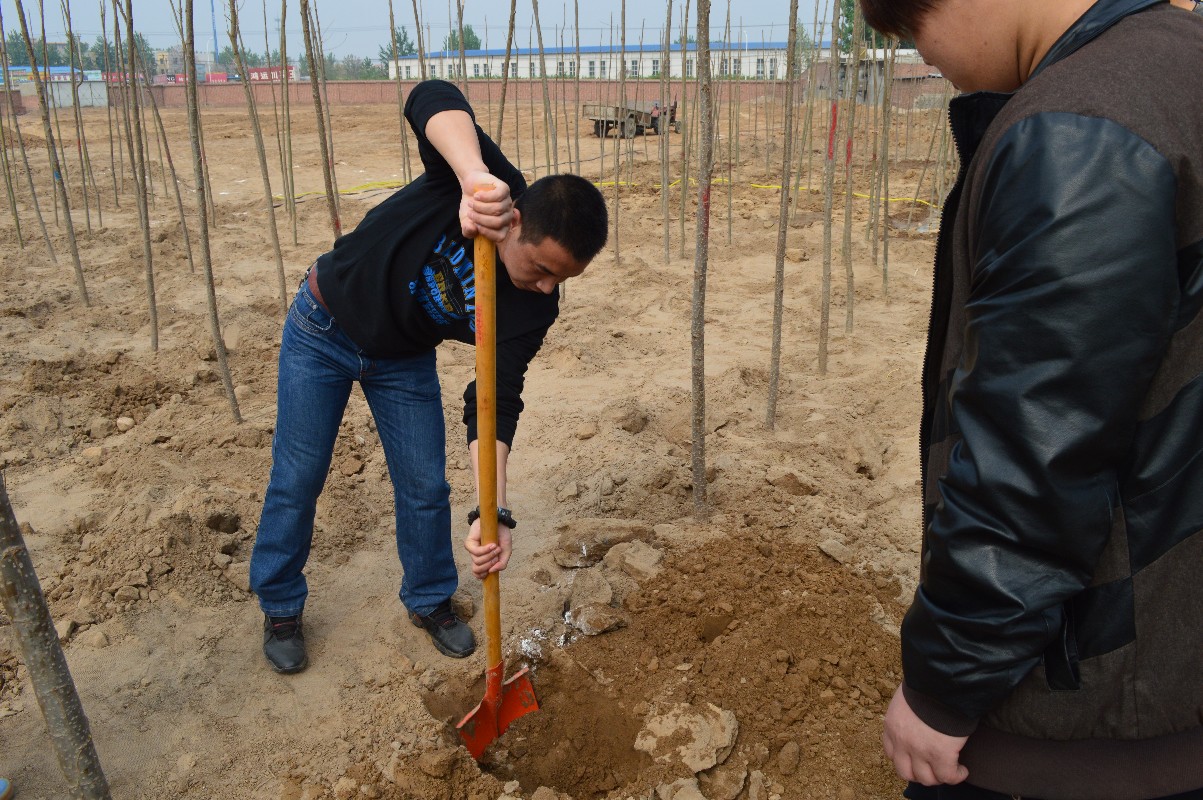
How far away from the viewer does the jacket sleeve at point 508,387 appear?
6.90ft

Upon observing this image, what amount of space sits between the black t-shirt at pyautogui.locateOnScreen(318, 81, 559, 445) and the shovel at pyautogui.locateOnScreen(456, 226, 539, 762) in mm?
167

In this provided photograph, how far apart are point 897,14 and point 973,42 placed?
0.29 feet

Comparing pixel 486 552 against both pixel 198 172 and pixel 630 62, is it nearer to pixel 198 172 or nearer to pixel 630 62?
pixel 198 172

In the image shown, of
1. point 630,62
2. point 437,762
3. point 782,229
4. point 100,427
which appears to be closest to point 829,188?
point 782,229

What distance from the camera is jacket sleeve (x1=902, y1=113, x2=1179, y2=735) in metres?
0.77

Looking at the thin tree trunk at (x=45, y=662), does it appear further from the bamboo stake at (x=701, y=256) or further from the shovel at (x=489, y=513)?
the bamboo stake at (x=701, y=256)

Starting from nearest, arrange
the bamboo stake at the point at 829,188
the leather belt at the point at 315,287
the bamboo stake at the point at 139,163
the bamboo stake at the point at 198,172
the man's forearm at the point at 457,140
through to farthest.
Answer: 1. the man's forearm at the point at 457,140
2. the leather belt at the point at 315,287
3. the bamboo stake at the point at 198,172
4. the bamboo stake at the point at 139,163
5. the bamboo stake at the point at 829,188

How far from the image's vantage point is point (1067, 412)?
0.80 m

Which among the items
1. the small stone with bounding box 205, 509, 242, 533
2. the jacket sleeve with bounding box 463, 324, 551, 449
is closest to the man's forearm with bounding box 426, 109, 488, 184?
the jacket sleeve with bounding box 463, 324, 551, 449

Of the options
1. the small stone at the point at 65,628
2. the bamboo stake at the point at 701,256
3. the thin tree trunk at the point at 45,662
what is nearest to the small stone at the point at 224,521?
the small stone at the point at 65,628

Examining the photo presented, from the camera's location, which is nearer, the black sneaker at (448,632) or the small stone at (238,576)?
the black sneaker at (448,632)

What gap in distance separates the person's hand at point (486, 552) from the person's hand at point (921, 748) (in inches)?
43.1

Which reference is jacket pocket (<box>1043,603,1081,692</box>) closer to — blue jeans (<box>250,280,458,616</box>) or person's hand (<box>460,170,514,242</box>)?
person's hand (<box>460,170,514,242</box>)

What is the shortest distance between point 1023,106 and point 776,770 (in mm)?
1646
